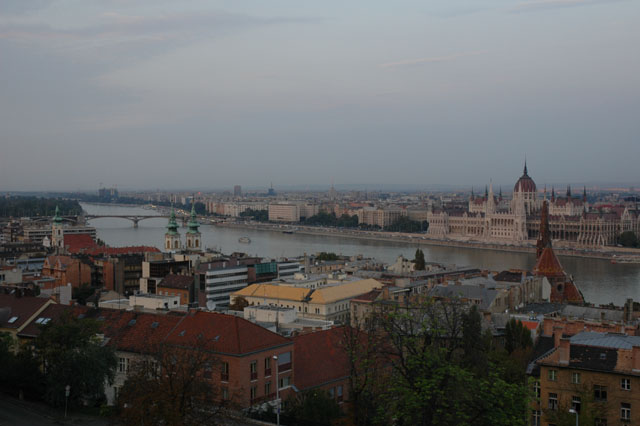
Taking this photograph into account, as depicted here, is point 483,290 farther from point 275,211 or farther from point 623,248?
point 275,211

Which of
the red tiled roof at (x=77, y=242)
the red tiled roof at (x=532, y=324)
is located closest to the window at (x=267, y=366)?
the red tiled roof at (x=532, y=324)

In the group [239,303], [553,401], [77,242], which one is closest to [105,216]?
[77,242]

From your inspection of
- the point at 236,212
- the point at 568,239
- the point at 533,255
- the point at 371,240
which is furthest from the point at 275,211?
the point at 533,255

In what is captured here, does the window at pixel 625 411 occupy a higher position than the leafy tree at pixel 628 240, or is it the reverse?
the window at pixel 625 411

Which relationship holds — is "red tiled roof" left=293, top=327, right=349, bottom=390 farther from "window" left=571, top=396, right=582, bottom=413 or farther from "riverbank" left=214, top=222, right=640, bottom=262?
"riverbank" left=214, top=222, right=640, bottom=262

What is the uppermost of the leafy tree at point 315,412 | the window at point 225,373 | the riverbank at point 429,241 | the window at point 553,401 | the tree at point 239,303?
the window at point 225,373

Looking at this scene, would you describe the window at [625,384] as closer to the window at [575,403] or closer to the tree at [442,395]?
the window at [575,403]
